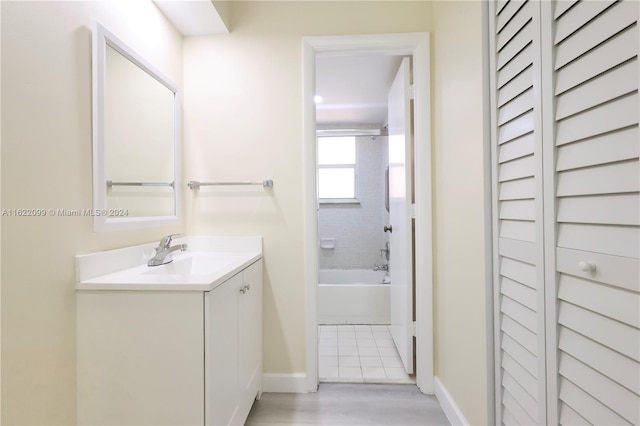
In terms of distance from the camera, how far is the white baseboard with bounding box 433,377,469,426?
150 cm

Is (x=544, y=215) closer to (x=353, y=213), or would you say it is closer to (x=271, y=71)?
(x=271, y=71)

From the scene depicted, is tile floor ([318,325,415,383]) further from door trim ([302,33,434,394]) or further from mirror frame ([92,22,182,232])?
mirror frame ([92,22,182,232])

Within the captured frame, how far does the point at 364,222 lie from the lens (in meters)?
4.22

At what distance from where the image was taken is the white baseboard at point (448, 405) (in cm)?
150

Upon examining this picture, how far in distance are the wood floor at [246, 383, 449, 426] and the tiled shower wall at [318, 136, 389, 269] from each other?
229cm

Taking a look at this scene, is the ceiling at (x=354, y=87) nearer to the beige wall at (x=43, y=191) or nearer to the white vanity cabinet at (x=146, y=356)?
the beige wall at (x=43, y=191)

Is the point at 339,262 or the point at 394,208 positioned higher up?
the point at 394,208

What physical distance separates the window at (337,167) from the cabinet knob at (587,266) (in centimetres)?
353

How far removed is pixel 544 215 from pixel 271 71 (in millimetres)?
1681

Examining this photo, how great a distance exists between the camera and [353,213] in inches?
167

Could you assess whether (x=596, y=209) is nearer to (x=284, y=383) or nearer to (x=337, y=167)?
(x=284, y=383)

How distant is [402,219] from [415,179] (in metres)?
0.30

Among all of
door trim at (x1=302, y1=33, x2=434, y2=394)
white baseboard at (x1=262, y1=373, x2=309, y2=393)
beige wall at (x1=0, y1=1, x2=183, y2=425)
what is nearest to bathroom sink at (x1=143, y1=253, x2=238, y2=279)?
beige wall at (x1=0, y1=1, x2=183, y2=425)

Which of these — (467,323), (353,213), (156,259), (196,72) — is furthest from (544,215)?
(353,213)
